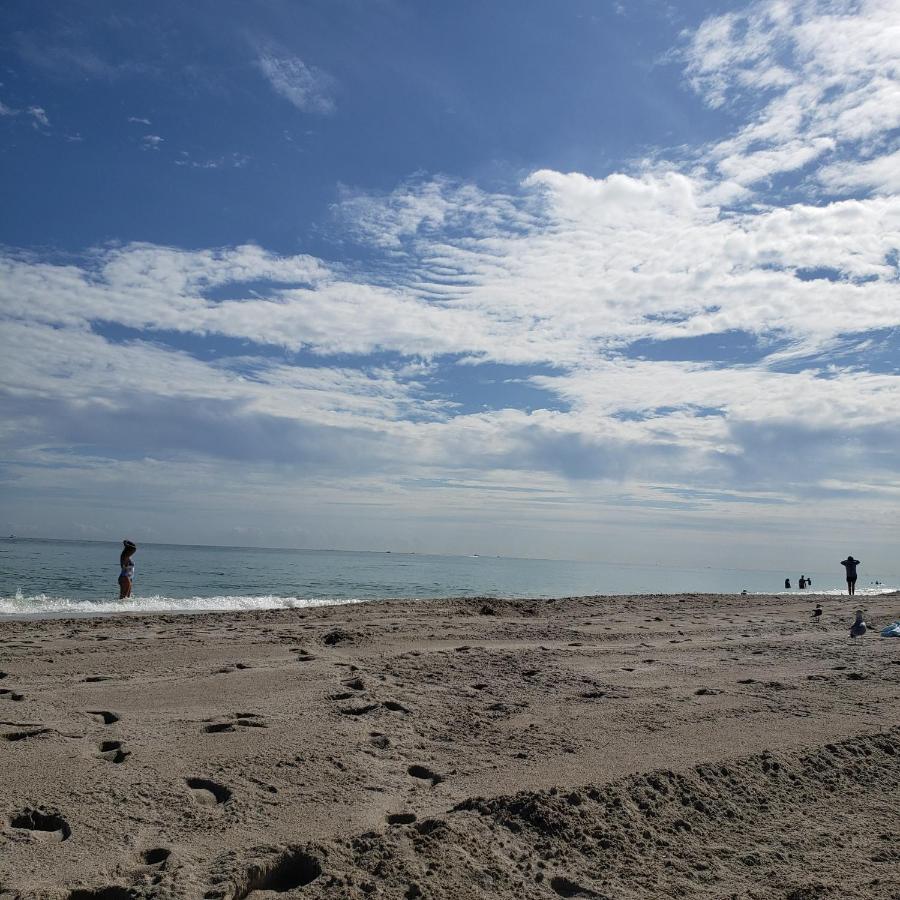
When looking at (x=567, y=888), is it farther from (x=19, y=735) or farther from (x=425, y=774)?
(x=19, y=735)

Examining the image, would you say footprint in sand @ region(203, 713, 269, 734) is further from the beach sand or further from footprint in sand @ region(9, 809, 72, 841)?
footprint in sand @ region(9, 809, 72, 841)

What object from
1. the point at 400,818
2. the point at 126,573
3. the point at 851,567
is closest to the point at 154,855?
the point at 400,818

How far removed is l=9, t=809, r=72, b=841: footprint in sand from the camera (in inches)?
143

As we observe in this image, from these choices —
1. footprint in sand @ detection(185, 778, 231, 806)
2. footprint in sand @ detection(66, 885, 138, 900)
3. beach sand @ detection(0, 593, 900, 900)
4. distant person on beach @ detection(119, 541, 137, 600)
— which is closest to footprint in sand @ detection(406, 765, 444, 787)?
beach sand @ detection(0, 593, 900, 900)

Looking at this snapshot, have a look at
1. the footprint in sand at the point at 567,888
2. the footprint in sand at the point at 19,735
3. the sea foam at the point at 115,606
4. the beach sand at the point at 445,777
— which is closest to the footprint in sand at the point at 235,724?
the beach sand at the point at 445,777

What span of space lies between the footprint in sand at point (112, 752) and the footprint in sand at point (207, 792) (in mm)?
721

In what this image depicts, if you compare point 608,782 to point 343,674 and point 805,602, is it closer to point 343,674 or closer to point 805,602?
point 343,674

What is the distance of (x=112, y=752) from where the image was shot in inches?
191

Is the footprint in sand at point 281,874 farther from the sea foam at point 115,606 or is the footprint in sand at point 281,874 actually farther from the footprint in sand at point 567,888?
the sea foam at point 115,606

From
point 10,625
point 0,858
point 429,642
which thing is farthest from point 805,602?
point 0,858

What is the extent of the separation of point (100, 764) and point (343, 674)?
3438 millimetres

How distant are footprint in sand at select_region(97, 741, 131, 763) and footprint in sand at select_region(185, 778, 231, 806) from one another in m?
0.72

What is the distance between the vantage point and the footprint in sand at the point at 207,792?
4016 mm

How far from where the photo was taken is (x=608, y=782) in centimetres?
424
